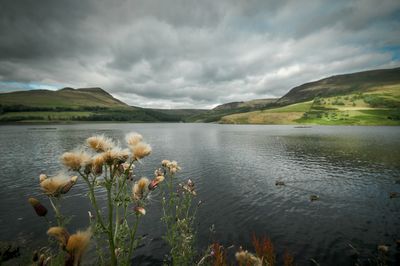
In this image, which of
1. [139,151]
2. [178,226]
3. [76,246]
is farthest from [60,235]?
[178,226]

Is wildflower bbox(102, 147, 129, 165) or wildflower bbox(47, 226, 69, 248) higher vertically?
wildflower bbox(102, 147, 129, 165)

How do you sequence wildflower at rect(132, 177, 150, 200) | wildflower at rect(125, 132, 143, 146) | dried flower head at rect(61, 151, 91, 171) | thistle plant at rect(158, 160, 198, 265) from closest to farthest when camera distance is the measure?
dried flower head at rect(61, 151, 91, 171) → wildflower at rect(125, 132, 143, 146) → wildflower at rect(132, 177, 150, 200) → thistle plant at rect(158, 160, 198, 265)

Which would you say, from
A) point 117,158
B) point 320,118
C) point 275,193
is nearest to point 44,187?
point 117,158

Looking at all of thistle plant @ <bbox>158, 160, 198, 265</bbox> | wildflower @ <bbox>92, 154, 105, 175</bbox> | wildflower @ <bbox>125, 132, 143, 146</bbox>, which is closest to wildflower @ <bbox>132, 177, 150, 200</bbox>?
wildflower @ <bbox>125, 132, 143, 146</bbox>

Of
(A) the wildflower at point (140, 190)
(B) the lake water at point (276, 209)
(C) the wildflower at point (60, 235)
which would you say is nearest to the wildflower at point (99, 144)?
(A) the wildflower at point (140, 190)

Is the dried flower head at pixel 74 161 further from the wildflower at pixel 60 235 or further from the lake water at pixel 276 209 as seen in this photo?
the lake water at pixel 276 209

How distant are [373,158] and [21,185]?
181 feet

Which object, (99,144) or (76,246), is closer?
(76,246)

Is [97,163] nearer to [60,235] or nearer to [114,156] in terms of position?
[114,156]

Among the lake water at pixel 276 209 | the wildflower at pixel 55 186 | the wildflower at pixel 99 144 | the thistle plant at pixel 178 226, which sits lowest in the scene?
the lake water at pixel 276 209

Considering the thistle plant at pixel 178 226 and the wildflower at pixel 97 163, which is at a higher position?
the wildflower at pixel 97 163

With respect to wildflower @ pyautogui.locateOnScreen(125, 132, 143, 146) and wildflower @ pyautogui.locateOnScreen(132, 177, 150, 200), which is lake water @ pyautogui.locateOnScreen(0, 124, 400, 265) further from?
wildflower @ pyautogui.locateOnScreen(125, 132, 143, 146)

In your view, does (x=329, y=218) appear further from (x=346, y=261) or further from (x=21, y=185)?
(x=21, y=185)

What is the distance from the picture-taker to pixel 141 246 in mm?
12195
